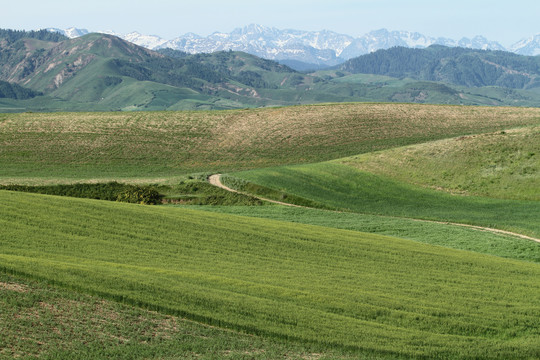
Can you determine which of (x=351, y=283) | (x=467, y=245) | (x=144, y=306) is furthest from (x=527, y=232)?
(x=144, y=306)

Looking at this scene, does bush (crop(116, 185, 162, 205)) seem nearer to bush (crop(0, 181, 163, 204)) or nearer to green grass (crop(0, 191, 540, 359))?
bush (crop(0, 181, 163, 204))

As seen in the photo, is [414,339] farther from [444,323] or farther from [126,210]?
[126,210]

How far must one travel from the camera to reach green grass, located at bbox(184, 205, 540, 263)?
39125 mm

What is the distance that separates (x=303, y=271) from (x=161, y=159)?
60852mm

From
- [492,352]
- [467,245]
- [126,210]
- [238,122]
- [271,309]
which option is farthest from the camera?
[238,122]

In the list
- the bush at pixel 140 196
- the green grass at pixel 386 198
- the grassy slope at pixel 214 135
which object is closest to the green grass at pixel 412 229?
the green grass at pixel 386 198

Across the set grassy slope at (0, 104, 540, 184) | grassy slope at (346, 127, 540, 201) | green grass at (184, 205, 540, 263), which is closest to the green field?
green grass at (184, 205, 540, 263)

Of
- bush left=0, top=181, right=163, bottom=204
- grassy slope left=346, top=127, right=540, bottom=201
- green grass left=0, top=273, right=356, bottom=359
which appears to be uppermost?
grassy slope left=346, top=127, right=540, bottom=201

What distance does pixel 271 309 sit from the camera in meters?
21.5

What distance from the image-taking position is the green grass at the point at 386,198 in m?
51.3

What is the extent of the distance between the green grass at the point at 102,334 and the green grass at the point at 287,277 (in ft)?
2.31

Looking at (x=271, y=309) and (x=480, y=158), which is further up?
(x=480, y=158)

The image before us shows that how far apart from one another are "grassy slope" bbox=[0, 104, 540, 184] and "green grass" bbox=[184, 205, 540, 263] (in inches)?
1137

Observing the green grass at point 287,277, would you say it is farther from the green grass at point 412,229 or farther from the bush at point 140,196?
the bush at point 140,196
